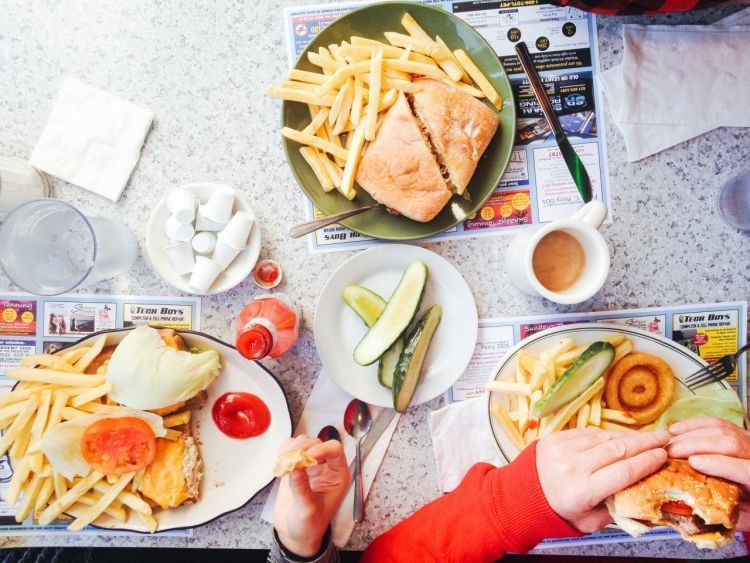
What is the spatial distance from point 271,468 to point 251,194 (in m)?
0.62

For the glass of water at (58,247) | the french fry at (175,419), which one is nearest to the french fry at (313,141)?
the glass of water at (58,247)

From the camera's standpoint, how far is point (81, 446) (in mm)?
1115

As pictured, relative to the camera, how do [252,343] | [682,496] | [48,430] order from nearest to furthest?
[682,496]
[252,343]
[48,430]

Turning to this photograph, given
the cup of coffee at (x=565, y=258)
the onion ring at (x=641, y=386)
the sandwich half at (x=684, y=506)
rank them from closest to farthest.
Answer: the sandwich half at (x=684, y=506), the cup of coffee at (x=565, y=258), the onion ring at (x=641, y=386)

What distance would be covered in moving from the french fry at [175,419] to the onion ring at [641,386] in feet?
3.04

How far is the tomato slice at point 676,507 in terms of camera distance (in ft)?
2.83

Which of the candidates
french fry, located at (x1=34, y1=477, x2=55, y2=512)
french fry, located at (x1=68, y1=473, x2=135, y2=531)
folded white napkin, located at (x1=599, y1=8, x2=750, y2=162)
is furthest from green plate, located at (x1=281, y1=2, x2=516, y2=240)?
french fry, located at (x1=34, y1=477, x2=55, y2=512)

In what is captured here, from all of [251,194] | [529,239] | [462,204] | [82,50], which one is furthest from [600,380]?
[82,50]

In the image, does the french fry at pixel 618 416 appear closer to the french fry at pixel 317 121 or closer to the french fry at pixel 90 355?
the french fry at pixel 317 121

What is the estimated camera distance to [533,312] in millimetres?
1263

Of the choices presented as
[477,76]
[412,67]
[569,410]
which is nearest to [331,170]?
[412,67]

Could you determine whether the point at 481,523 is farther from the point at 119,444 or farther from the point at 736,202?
the point at 736,202

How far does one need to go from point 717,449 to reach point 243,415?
0.94 m

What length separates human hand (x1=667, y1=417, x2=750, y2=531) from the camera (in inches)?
35.6
